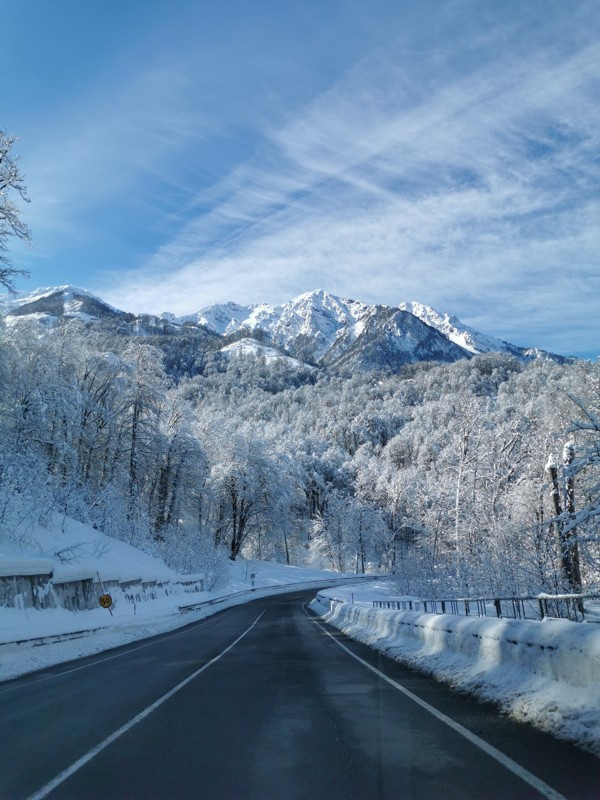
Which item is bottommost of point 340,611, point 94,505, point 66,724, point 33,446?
point 340,611

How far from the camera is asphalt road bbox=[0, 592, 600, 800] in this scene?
4.84 metres

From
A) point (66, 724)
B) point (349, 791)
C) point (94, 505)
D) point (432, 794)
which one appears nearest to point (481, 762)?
point (432, 794)

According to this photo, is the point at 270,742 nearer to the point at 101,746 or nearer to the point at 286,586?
the point at 101,746

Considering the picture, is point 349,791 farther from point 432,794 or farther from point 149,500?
point 149,500

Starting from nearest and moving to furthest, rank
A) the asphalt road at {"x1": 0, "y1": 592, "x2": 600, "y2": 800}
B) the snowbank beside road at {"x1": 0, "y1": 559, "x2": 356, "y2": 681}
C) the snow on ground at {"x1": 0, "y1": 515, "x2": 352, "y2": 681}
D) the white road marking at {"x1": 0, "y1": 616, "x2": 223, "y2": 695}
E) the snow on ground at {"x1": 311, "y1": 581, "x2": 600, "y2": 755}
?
the asphalt road at {"x1": 0, "y1": 592, "x2": 600, "y2": 800}, the snow on ground at {"x1": 311, "y1": 581, "x2": 600, "y2": 755}, the white road marking at {"x1": 0, "y1": 616, "x2": 223, "y2": 695}, the snowbank beside road at {"x1": 0, "y1": 559, "x2": 356, "y2": 681}, the snow on ground at {"x1": 0, "y1": 515, "x2": 352, "y2": 681}

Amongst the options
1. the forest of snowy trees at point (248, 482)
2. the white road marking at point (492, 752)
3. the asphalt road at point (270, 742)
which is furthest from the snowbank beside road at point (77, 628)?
the white road marking at point (492, 752)

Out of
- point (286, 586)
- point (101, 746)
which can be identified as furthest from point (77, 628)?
point (286, 586)

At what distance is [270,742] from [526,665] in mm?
3375

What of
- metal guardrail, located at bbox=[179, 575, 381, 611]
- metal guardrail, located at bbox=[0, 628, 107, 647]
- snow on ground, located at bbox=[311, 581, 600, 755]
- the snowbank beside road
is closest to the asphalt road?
snow on ground, located at bbox=[311, 581, 600, 755]

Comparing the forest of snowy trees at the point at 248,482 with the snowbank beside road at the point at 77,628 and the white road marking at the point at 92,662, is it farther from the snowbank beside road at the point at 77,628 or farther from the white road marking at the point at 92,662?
the white road marking at the point at 92,662

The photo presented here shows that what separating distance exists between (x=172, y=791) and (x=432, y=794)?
6.71ft

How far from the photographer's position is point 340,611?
26422mm

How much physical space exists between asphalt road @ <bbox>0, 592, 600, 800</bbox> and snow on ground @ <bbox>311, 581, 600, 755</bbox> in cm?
29

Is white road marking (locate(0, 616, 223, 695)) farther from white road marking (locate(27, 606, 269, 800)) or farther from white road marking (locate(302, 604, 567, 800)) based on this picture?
white road marking (locate(302, 604, 567, 800))
